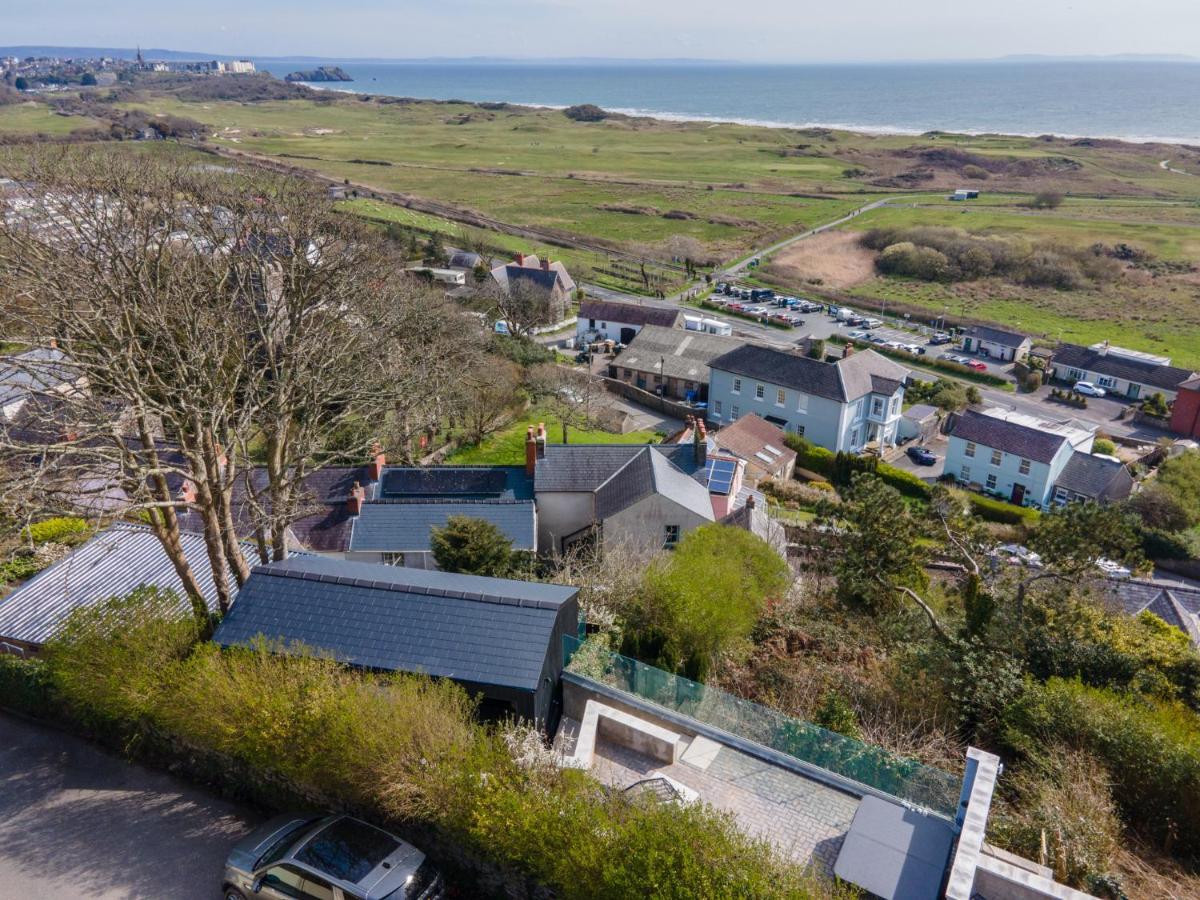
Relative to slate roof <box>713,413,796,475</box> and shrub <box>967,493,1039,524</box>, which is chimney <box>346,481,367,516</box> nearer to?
slate roof <box>713,413,796,475</box>

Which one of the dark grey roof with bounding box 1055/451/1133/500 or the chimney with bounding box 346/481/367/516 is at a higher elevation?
the chimney with bounding box 346/481/367/516


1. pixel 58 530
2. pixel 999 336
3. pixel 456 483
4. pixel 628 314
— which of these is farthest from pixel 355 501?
pixel 999 336

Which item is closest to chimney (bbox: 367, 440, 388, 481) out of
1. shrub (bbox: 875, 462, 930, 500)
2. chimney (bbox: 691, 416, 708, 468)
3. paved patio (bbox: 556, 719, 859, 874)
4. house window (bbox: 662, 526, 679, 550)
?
house window (bbox: 662, 526, 679, 550)

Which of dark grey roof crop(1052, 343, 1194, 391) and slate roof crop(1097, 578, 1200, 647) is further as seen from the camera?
dark grey roof crop(1052, 343, 1194, 391)

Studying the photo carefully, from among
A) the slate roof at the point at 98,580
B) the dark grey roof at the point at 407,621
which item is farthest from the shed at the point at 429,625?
the slate roof at the point at 98,580

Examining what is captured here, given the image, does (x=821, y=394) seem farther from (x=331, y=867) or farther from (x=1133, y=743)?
(x=331, y=867)
